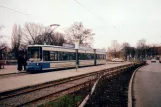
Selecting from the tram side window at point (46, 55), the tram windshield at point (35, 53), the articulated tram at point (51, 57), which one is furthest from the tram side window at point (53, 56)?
the tram windshield at point (35, 53)

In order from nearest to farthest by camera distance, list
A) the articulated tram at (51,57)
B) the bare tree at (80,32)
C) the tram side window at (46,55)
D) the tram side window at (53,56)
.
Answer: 1. the articulated tram at (51,57)
2. the tram side window at (46,55)
3. the tram side window at (53,56)
4. the bare tree at (80,32)

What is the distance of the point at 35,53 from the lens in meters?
23.3

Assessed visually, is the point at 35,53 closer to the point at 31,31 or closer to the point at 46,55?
the point at 46,55

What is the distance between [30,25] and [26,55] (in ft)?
163

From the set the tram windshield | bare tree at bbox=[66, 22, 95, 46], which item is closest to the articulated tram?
the tram windshield

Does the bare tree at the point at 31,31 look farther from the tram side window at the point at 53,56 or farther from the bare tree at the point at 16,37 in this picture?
the tram side window at the point at 53,56

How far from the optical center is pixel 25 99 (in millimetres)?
9477

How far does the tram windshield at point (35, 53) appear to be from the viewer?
23.1 meters

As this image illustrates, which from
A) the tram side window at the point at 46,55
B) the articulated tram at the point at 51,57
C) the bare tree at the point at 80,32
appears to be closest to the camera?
the articulated tram at the point at 51,57

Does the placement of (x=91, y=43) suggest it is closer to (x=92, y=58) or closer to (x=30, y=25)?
(x=30, y=25)

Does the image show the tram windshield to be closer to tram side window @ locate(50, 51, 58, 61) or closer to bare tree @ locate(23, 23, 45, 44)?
tram side window @ locate(50, 51, 58, 61)

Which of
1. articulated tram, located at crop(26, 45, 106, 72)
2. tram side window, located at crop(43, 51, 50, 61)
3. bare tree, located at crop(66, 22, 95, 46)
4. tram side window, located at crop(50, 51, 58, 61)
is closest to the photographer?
articulated tram, located at crop(26, 45, 106, 72)

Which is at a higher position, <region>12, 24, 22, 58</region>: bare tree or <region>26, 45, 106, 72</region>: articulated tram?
<region>12, 24, 22, 58</region>: bare tree

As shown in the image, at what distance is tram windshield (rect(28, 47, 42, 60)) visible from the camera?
23.1 metres
